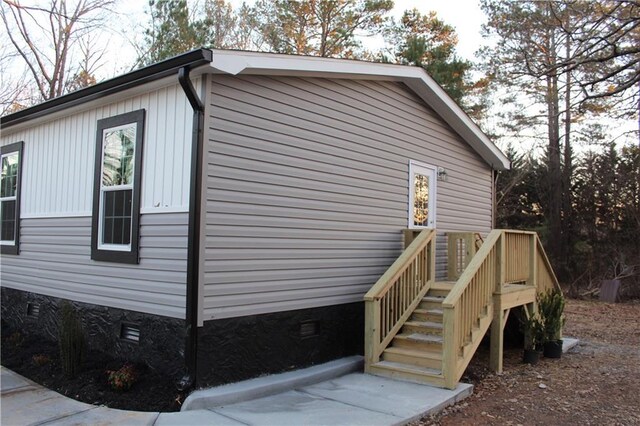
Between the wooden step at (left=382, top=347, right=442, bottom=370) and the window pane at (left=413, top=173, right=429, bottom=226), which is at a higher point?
the window pane at (left=413, top=173, right=429, bottom=226)

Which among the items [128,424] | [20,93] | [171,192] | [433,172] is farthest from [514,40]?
[20,93]

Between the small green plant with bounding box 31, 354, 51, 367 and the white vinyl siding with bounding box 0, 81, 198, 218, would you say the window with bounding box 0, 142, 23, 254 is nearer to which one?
the white vinyl siding with bounding box 0, 81, 198, 218

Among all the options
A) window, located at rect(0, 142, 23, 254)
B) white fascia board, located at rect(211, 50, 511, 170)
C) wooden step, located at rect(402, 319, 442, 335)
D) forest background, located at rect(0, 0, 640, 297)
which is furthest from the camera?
forest background, located at rect(0, 0, 640, 297)

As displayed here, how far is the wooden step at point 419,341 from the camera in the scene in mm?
5969

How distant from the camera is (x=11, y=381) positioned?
17.8ft

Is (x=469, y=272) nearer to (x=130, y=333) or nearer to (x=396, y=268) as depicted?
(x=396, y=268)

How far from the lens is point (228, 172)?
16.6ft

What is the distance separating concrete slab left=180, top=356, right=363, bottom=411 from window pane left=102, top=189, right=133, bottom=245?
199 centimetres

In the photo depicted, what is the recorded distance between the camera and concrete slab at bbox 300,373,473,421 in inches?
184

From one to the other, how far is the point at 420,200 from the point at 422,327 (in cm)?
254

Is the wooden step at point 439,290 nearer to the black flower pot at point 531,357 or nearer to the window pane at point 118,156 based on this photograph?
the black flower pot at point 531,357

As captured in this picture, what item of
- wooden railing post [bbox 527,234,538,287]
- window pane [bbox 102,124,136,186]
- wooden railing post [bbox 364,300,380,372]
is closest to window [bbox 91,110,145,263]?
window pane [bbox 102,124,136,186]

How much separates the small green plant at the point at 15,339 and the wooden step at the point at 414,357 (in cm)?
484

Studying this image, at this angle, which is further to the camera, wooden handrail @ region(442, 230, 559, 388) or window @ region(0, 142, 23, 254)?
window @ region(0, 142, 23, 254)
